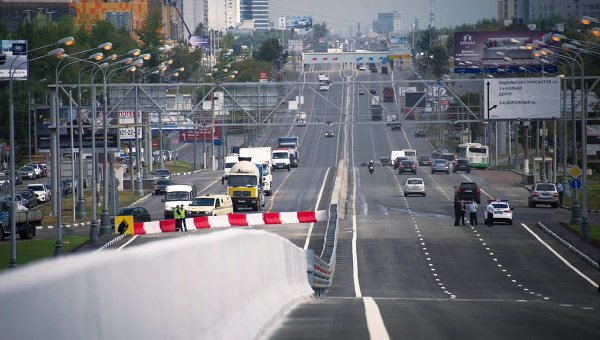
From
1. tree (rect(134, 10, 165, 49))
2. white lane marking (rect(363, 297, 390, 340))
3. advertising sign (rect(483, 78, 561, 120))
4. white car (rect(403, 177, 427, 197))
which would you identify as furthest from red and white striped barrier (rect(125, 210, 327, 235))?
tree (rect(134, 10, 165, 49))

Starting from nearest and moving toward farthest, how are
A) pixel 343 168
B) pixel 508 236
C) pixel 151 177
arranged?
pixel 508 236 < pixel 151 177 < pixel 343 168

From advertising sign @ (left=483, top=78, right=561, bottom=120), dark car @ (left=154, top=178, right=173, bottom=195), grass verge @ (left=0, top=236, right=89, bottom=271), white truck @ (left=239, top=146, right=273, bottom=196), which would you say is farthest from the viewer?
dark car @ (left=154, top=178, right=173, bottom=195)

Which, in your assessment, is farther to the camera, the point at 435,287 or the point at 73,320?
the point at 435,287

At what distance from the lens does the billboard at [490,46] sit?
128 metres

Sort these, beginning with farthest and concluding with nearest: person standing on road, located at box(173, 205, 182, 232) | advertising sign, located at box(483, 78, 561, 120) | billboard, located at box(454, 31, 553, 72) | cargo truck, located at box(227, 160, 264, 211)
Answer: billboard, located at box(454, 31, 553, 72) → cargo truck, located at box(227, 160, 264, 211) → advertising sign, located at box(483, 78, 561, 120) → person standing on road, located at box(173, 205, 182, 232)

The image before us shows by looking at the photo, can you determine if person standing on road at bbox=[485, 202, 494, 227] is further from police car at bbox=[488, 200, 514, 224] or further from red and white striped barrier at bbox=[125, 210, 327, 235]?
red and white striped barrier at bbox=[125, 210, 327, 235]

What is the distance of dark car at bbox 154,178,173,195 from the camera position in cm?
8962

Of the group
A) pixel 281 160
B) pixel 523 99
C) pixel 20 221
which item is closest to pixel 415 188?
pixel 523 99

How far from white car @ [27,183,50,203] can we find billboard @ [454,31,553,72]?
184 ft

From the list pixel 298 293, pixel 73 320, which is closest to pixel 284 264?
pixel 298 293

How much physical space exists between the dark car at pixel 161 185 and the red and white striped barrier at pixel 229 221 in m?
27.0

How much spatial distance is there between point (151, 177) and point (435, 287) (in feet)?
213

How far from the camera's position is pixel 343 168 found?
4296 inches

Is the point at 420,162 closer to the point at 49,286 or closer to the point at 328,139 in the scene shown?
the point at 328,139
